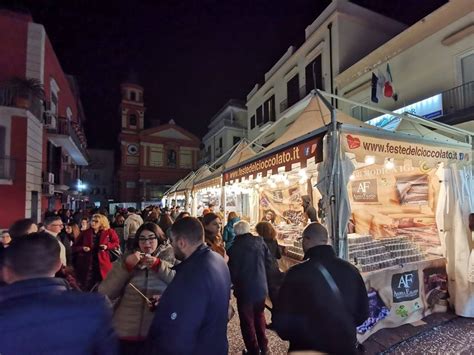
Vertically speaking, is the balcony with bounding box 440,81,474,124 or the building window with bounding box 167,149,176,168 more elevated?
the building window with bounding box 167,149,176,168

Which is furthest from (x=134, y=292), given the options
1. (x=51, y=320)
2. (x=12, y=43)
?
(x=12, y=43)

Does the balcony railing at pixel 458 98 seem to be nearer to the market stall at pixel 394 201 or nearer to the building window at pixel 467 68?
the building window at pixel 467 68

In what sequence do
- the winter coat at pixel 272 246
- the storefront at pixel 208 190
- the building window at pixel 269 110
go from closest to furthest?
the winter coat at pixel 272 246, the storefront at pixel 208 190, the building window at pixel 269 110

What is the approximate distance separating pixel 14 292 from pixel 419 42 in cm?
1367

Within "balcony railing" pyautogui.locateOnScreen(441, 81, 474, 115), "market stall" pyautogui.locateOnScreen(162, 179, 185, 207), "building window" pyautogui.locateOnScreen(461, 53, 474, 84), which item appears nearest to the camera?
"balcony railing" pyautogui.locateOnScreen(441, 81, 474, 115)

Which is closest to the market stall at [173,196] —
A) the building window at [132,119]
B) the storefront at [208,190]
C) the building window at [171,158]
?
the storefront at [208,190]

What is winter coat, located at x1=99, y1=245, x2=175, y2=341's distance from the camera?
6.85ft

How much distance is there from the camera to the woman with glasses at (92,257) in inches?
167

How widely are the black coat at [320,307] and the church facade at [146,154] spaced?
108ft

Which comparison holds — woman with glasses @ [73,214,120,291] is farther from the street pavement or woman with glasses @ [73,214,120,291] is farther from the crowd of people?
the street pavement

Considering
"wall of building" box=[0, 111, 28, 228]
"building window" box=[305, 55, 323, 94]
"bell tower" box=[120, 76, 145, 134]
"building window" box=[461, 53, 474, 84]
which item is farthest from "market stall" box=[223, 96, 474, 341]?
"bell tower" box=[120, 76, 145, 134]

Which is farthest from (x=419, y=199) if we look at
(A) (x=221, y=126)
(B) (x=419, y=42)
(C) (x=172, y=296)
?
(A) (x=221, y=126)

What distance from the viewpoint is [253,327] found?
11.2 ft

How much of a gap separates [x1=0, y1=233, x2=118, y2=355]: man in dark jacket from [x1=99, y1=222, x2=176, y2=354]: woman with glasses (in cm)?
77
